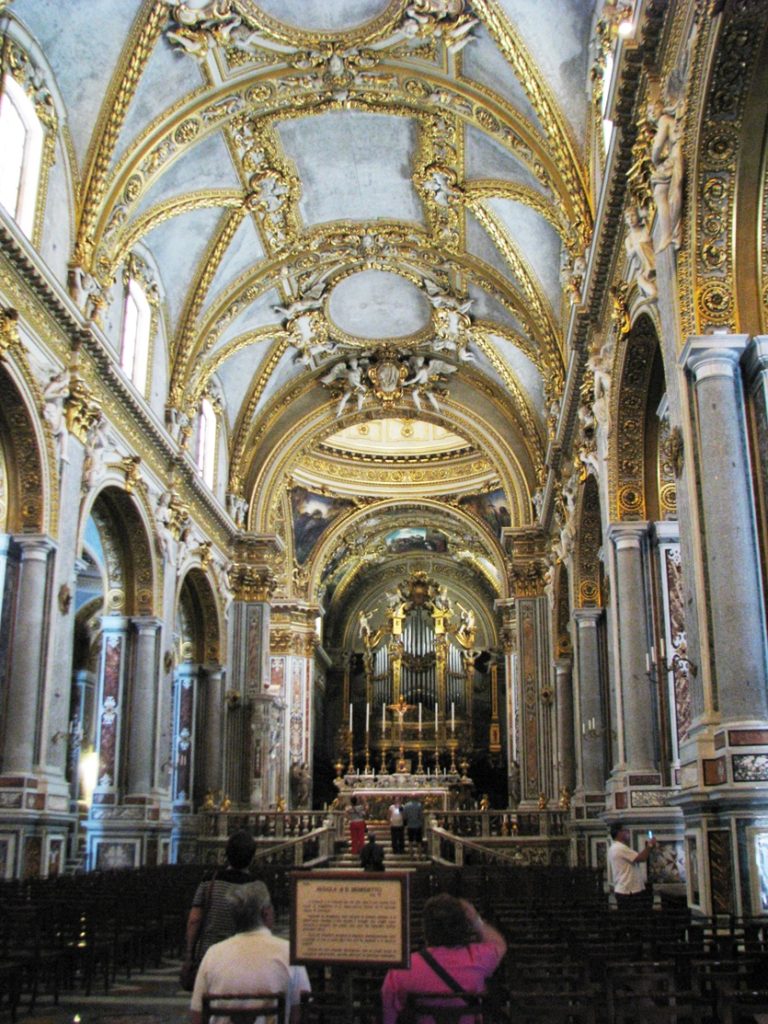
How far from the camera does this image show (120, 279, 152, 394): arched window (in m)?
21.6

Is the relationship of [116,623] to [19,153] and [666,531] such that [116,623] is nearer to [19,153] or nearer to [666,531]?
[19,153]

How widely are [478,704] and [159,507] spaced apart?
88.4 ft

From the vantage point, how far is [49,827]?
16.1 metres

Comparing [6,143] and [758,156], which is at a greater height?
[6,143]

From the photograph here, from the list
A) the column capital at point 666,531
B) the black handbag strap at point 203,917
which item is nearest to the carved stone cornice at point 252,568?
the column capital at point 666,531

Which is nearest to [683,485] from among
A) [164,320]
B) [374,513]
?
[164,320]

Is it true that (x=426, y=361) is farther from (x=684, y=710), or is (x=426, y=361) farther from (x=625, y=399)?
(x=684, y=710)

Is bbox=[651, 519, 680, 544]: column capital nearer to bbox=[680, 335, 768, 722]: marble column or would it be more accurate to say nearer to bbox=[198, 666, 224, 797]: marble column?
bbox=[680, 335, 768, 722]: marble column

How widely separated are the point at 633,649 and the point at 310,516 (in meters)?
24.6

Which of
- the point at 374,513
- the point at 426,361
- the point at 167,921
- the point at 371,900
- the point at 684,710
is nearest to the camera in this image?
the point at 371,900

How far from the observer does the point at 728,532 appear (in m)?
10.2

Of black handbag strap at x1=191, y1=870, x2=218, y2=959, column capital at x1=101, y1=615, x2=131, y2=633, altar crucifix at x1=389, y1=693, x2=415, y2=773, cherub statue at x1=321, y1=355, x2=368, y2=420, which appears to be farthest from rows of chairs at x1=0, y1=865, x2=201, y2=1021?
altar crucifix at x1=389, y1=693, x2=415, y2=773

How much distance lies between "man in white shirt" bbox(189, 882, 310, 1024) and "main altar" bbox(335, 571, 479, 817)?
39.3m

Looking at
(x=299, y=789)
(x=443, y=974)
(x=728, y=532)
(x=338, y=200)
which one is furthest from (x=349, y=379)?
(x=443, y=974)
